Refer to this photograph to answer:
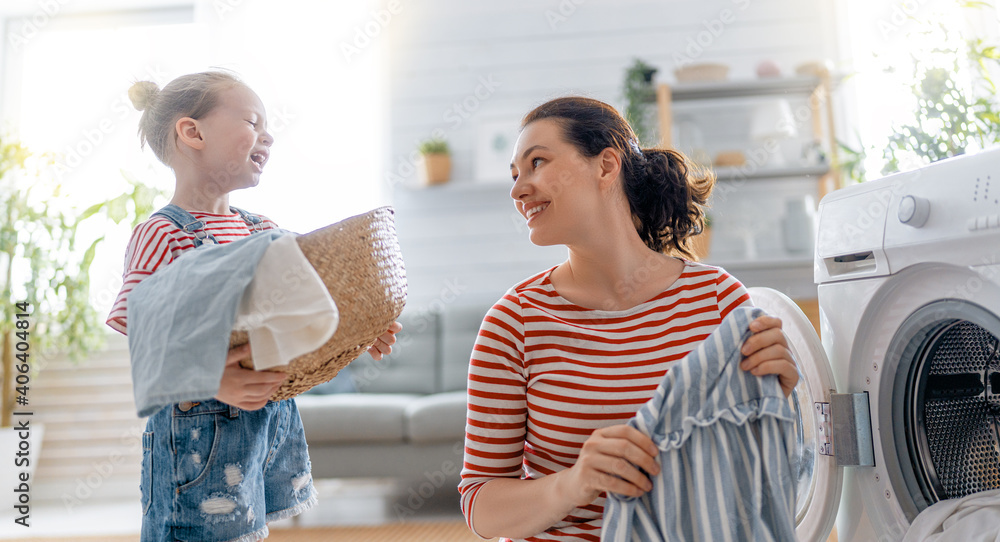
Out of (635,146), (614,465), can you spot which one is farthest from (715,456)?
(635,146)

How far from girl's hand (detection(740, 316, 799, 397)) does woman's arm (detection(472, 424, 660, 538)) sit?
0.17 meters

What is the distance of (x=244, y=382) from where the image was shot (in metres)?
0.91

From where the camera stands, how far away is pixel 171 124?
1181 millimetres

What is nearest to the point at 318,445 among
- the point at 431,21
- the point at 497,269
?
the point at 497,269

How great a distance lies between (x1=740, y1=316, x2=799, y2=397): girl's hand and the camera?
881 millimetres

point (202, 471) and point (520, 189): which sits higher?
point (520, 189)

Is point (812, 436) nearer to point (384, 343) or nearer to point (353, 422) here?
point (384, 343)

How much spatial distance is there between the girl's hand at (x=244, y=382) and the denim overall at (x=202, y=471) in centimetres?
14

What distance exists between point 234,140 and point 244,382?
451 mm
